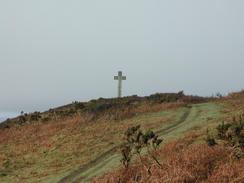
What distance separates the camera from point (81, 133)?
2856 centimetres

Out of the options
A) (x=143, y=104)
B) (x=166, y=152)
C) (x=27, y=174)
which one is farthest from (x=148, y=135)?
(x=143, y=104)

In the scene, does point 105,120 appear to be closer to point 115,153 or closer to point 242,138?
point 115,153

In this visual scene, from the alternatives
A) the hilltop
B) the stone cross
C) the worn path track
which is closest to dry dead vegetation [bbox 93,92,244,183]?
Result: the hilltop

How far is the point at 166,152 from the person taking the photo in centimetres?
1698

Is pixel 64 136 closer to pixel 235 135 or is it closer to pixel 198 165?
pixel 235 135

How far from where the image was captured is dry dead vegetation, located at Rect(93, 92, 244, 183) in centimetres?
1252

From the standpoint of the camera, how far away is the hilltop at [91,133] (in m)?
20.1

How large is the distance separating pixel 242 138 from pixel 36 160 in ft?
42.1

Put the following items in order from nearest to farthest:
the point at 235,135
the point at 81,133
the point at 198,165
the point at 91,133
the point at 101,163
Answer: the point at 198,165 < the point at 235,135 < the point at 101,163 < the point at 91,133 < the point at 81,133

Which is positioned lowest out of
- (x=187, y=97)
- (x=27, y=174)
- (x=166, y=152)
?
(x=27, y=174)

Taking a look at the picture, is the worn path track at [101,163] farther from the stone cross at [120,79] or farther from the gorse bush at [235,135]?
the stone cross at [120,79]

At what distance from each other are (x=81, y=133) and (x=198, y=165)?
51.4 ft

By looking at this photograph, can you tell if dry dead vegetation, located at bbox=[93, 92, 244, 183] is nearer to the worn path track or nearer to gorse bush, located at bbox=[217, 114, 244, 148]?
gorse bush, located at bbox=[217, 114, 244, 148]

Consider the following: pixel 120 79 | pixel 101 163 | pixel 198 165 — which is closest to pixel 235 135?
pixel 198 165
